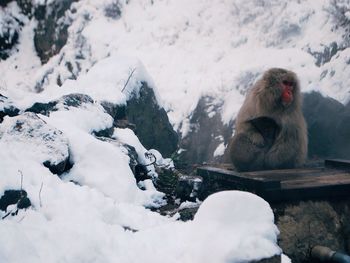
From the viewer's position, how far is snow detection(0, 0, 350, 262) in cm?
Result: 212

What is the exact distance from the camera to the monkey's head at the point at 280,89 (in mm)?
4379

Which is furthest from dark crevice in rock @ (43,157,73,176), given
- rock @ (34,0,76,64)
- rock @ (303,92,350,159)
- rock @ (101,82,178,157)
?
rock @ (34,0,76,64)

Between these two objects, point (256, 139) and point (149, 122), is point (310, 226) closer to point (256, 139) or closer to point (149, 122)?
point (256, 139)

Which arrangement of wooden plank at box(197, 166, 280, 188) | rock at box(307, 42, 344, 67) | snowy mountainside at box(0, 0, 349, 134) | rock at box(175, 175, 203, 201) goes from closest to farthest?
wooden plank at box(197, 166, 280, 188)
rock at box(175, 175, 203, 201)
rock at box(307, 42, 344, 67)
snowy mountainside at box(0, 0, 349, 134)

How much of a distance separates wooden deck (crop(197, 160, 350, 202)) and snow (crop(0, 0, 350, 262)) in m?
0.64

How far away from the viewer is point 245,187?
3688 mm

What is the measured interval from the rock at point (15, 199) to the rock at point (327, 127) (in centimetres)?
468

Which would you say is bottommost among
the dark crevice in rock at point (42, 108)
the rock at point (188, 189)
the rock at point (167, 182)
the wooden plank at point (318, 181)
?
the rock at point (167, 182)

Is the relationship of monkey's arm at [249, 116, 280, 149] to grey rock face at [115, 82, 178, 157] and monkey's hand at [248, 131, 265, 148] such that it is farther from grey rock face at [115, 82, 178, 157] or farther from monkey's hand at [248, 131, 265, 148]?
grey rock face at [115, 82, 178, 157]

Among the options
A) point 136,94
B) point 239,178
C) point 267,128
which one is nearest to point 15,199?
point 239,178

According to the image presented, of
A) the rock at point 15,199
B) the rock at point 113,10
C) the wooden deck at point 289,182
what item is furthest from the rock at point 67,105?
the rock at point 113,10

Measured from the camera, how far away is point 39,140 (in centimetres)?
344

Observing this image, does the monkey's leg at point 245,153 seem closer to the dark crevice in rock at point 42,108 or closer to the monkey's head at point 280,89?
the monkey's head at point 280,89

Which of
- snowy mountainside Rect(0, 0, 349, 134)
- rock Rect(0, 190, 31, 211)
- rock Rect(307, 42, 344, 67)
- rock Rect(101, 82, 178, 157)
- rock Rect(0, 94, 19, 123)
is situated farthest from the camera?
snowy mountainside Rect(0, 0, 349, 134)
